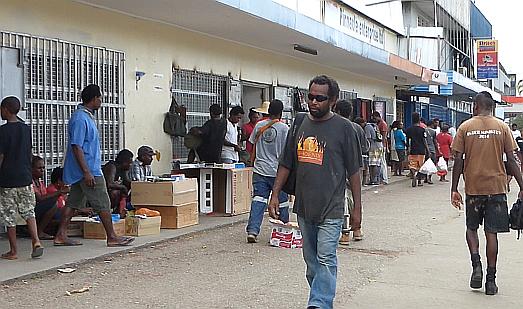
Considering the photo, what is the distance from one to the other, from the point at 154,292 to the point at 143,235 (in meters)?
3.04

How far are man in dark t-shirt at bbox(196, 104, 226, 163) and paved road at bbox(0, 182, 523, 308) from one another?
1.63 meters

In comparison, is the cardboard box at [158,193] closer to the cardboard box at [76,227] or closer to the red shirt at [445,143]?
the cardboard box at [76,227]

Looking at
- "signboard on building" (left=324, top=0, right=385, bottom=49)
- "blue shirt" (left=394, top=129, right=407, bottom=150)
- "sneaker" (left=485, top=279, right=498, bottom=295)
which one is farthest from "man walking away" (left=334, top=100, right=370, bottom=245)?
"blue shirt" (left=394, top=129, right=407, bottom=150)

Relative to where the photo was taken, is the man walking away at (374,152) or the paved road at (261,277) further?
the man walking away at (374,152)

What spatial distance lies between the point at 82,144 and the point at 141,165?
2732mm

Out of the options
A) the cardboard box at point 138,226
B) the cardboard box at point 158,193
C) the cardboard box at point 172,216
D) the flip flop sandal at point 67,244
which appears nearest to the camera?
the flip flop sandal at point 67,244

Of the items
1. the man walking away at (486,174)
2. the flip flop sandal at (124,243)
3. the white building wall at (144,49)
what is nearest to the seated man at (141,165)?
the white building wall at (144,49)

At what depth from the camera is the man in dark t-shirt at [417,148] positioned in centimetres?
1944

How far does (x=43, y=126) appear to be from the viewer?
9906 millimetres

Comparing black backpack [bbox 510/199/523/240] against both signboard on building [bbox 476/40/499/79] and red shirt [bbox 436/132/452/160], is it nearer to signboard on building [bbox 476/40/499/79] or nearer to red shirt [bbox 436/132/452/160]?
red shirt [bbox 436/132/452/160]

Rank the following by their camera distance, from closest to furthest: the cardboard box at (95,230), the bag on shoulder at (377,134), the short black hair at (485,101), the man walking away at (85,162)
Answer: the short black hair at (485,101)
the man walking away at (85,162)
the cardboard box at (95,230)
the bag on shoulder at (377,134)

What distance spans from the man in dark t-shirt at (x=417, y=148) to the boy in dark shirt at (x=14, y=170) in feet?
43.0

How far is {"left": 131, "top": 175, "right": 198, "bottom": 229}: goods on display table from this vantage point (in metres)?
10.3

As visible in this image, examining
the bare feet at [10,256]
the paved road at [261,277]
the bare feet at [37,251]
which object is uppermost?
the bare feet at [37,251]
